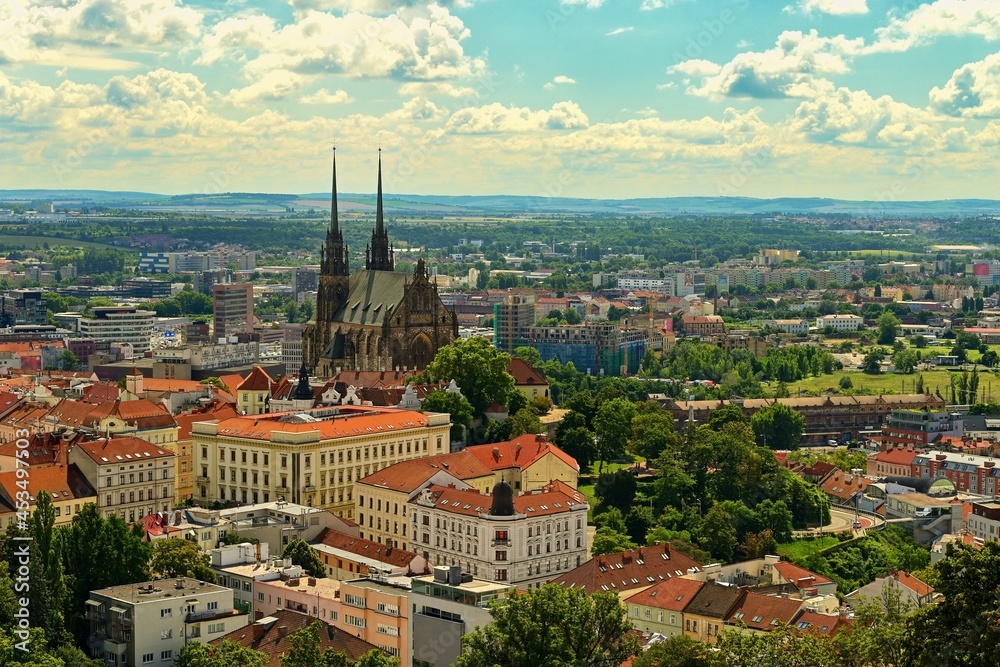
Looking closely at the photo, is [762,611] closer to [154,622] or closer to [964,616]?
[154,622]

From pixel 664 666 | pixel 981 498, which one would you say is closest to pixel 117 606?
pixel 664 666

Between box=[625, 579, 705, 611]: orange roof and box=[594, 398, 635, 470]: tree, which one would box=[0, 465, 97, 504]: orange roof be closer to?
box=[625, 579, 705, 611]: orange roof

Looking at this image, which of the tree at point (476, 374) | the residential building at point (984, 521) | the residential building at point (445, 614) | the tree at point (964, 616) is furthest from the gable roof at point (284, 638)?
the residential building at point (984, 521)

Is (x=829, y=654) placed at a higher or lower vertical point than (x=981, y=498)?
higher

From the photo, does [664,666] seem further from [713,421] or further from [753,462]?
[713,421]

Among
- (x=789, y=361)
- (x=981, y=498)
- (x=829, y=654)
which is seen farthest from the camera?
(x=789, y=361)

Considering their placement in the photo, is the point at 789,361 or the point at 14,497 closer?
the point at 14,497

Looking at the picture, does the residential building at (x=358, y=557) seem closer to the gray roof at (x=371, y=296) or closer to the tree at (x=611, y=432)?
the tree at (x=611, y=432)
